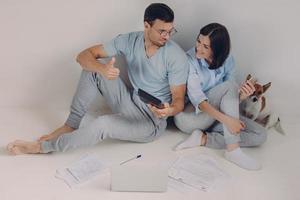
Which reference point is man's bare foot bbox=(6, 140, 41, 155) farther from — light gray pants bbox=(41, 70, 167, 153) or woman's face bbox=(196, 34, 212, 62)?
woman's face bbox=(196, 34, 212, 62)

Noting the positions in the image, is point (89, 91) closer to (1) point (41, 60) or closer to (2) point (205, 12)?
(1) point (41, 60)

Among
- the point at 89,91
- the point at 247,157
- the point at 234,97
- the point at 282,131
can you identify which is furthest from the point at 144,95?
the point at 282,131

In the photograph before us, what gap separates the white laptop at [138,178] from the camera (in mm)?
1809

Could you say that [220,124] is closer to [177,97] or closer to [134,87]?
[177,97]

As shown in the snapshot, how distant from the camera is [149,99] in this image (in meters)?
2.11

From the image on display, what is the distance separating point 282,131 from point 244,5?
0.69m

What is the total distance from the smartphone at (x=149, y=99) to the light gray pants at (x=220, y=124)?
17 cm

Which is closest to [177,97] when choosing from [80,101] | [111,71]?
[111,71]

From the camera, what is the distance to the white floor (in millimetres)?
1820

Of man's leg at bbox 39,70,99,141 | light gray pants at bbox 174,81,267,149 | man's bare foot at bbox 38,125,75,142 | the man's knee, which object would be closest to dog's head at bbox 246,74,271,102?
light gray pants at bbox 174,81,267,149

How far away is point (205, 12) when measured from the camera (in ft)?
7.41

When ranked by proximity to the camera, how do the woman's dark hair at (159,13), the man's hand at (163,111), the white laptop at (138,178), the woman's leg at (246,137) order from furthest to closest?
the woman's leg at (246,137), the man's hand at (163,111), the woman's dark hair at (159,13), the white laptop at (138,178)

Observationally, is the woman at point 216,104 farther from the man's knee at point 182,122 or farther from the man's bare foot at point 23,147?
the man's bare foot at point 23,147

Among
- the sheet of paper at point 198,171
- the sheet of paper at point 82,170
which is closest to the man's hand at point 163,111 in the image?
the sheet of paper at point 198,171
